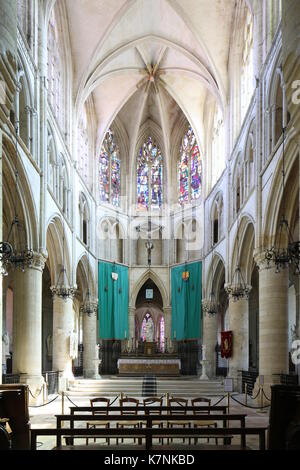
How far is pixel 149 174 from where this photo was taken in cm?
4075

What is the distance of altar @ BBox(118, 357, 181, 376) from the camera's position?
30219mm

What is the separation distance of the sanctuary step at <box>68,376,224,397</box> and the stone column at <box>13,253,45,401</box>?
4.73m

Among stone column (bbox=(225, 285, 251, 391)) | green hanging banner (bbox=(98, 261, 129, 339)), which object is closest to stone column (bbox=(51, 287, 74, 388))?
stone column (bbox=(225, 285, 251, 391))

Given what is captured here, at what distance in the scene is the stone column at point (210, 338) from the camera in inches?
1288

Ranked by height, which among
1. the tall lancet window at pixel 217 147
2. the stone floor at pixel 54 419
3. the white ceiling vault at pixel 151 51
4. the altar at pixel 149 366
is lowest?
the altar at pixel 149 366

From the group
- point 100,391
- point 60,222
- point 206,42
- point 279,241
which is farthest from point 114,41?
point 100,391

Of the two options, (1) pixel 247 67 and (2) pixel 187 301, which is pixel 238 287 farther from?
(1) pixel 247 67

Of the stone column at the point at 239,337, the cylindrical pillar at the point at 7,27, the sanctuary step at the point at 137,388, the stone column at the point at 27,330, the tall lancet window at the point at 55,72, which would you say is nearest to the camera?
the cylindrical pillar at the point at 7,27

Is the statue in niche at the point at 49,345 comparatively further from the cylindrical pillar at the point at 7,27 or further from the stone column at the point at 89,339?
the cylindrical pillar at the point at 7,27

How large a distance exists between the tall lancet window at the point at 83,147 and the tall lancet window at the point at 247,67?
407 inches

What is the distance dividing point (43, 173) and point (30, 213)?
2.00m

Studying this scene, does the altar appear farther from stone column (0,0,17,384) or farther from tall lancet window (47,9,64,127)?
stone column (0,0,17,384)

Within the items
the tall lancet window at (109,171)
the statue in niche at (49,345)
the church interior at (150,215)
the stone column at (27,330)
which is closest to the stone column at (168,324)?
the church interior at (150,215)

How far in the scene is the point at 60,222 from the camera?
24922 millimetres
